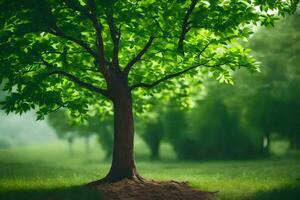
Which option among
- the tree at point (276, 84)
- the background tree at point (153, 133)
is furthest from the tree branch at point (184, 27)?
the background tree at point (153, 133)

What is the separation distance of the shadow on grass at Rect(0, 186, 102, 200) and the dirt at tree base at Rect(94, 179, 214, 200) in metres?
0.49

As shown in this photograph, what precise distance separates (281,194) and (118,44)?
30.1ft

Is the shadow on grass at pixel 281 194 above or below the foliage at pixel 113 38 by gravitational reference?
below

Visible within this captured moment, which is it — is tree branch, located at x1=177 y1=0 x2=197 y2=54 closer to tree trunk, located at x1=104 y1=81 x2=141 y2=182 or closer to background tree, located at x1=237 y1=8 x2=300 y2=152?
tree trunk, located at x1=104 y1=81 x2=141 y2=182

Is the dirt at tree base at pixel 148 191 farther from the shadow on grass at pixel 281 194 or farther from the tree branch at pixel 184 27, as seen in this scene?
the tree branch at pixel 184 27

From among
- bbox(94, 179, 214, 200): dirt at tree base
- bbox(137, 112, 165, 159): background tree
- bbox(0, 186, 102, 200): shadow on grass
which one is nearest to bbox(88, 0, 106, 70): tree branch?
bbox(94, 179, 214, 200): dirt at tree base

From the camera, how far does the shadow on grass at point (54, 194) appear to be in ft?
49.0

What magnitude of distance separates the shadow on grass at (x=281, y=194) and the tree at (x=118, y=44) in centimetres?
521

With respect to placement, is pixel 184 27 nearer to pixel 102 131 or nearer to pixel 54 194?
pixel 54 194

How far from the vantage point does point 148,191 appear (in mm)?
15945

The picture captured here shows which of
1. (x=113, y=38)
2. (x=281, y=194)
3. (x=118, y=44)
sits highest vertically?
(x=113, y=38)

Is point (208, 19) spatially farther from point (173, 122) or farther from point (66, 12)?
point (173, 122)

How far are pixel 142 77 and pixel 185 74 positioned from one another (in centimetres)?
220

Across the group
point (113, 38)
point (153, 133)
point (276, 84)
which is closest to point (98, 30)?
point (113, 38)
